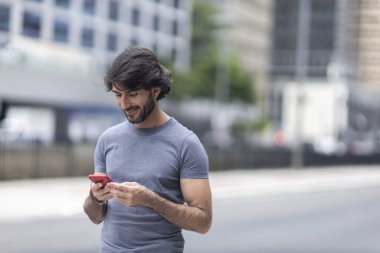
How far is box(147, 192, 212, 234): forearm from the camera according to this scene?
272cm

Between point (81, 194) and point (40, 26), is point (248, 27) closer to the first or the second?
point (40, 26)

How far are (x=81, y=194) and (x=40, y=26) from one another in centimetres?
3399

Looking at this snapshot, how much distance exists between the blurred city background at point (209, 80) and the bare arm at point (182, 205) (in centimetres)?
64

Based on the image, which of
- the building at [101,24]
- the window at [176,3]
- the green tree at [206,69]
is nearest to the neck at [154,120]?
the building at [101,24]

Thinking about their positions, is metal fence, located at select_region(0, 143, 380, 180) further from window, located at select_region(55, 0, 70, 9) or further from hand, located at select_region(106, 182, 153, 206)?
window, located at select_region(55, 0, 70, 9)

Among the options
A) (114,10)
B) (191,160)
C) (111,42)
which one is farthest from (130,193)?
(114,10)

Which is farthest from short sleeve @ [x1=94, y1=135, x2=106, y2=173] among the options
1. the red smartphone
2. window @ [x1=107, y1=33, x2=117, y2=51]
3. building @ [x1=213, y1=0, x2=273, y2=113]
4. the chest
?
building @ [x1=213, y1=0, x2=273, y2=113]

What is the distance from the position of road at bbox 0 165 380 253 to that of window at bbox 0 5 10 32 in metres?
29.4

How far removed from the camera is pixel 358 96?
9975cm

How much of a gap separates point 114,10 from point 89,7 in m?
3.69

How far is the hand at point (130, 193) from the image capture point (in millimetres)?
2633

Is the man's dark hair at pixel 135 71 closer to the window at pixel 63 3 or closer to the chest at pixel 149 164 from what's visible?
the chest at pixel 149 164

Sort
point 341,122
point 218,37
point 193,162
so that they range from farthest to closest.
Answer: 1. point 341,122
2. point 218,37
3. point 193,162

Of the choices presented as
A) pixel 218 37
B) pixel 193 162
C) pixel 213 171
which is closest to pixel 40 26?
pixel 213 171
